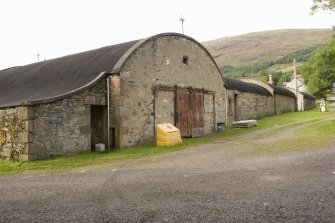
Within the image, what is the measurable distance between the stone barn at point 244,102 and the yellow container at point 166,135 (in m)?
8.45

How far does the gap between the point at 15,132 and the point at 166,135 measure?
5.76 meters

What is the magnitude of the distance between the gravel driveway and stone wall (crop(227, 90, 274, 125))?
556 inches

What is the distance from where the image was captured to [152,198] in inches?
212

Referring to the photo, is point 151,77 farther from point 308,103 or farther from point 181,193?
point 308,103

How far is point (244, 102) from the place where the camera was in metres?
25.5

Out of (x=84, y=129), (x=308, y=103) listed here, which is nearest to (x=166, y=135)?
(x=84, y=129)

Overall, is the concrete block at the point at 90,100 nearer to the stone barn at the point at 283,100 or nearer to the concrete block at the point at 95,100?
the concrete block at the point at 95,100

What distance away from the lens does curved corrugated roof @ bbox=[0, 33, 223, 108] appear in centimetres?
1297

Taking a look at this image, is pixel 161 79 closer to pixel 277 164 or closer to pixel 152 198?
pixel 277 164

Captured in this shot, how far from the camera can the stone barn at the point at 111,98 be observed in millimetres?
10695

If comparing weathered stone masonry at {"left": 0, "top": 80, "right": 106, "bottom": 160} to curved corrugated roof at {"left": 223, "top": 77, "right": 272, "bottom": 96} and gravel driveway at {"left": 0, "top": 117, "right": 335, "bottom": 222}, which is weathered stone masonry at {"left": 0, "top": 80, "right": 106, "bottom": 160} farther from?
curved corrugated roof at {"left": 223, "top": 77, "right": 272, "bottom": 96}

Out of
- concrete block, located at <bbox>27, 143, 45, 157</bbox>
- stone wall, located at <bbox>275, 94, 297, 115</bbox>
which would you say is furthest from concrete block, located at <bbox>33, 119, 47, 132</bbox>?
stone wall, located at <bbox>275, 94, 297, 115</bbox>

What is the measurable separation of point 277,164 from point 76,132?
23.2 ft

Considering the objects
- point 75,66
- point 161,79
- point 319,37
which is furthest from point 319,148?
point 319,37
